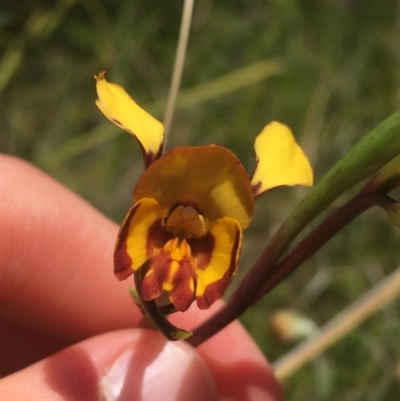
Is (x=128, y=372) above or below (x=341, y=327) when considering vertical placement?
above

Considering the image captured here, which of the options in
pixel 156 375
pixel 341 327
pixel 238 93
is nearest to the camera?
pixel 156 375

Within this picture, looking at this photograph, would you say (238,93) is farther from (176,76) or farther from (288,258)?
(288,258)

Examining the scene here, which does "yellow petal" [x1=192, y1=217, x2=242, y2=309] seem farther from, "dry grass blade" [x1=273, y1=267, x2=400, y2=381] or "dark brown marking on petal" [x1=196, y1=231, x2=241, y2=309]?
"dry grass blade" [x1=273, y1=267, x2=400, y2=381]

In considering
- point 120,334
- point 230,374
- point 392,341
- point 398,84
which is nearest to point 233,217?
point 120,334

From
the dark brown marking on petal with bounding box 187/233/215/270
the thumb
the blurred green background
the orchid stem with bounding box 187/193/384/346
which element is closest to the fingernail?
the thumb

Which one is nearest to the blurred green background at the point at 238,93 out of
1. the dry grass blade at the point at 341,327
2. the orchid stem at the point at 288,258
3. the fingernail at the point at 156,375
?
the dry grass blade at the point at 341,327

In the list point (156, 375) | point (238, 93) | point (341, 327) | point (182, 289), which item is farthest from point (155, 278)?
point (238, 93)
